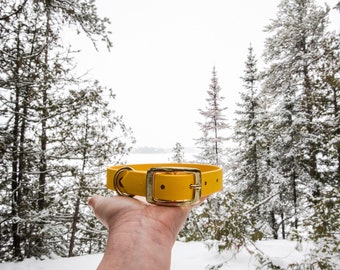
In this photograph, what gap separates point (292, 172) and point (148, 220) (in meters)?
13.0

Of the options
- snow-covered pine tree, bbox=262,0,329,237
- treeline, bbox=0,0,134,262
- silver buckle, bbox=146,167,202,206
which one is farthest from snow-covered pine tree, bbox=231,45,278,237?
silver buckle, bbox=146,167,202,206

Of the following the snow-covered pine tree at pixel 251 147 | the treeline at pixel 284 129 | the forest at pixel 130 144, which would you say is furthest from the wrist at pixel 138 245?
the snow-covered pine tree at pixel 251 147

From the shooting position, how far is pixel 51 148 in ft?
18.7

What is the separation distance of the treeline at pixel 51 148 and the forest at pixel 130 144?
0.03m

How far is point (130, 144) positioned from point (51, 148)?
2.10 m

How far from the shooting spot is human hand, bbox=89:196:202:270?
86 cm

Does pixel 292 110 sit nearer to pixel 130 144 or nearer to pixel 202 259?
pixel 130 144

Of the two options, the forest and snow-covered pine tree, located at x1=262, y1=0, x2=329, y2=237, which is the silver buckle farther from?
snow-covered pine tree, located at x1=262, y1=0, x2=329, y2=237

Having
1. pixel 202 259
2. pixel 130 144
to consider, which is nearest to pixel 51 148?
pixel 130 144

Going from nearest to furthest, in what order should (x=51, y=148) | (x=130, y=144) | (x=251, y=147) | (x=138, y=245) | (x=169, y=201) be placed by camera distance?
(x=138, y=245), (x=169, y=201), (x=51, y=148), (x=130, y=144), (x=251, y=147)

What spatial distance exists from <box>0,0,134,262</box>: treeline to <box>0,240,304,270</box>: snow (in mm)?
1094

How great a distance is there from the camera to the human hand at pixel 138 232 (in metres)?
0.86

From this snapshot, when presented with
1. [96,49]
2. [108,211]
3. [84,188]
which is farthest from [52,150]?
[108,211]

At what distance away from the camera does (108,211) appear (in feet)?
3.92
